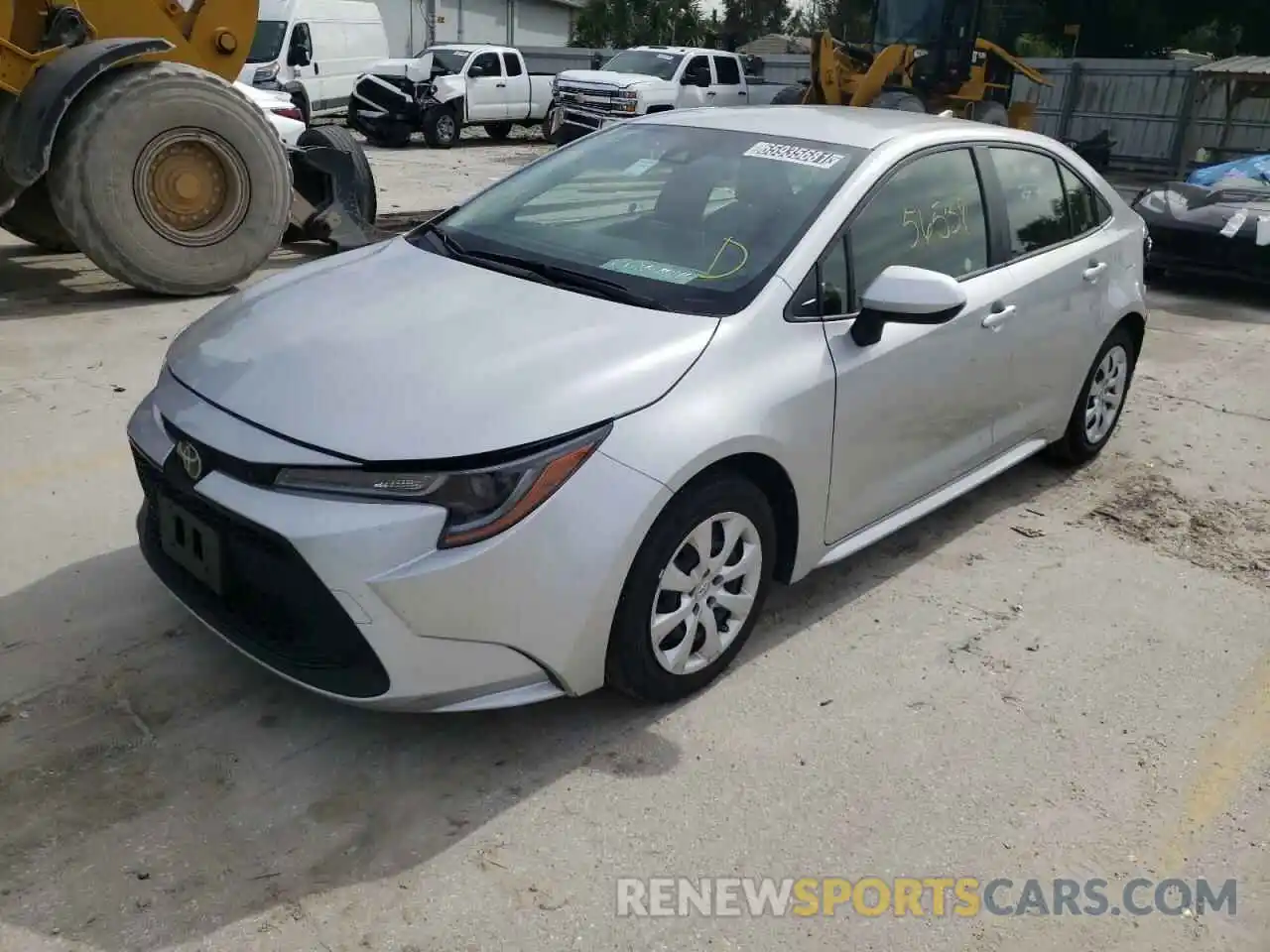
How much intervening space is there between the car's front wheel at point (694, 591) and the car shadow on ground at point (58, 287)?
214 inches

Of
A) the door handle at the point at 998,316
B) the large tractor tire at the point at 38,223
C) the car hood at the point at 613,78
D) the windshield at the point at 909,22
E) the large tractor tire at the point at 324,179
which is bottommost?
the large tractor tire at the point at 38,223

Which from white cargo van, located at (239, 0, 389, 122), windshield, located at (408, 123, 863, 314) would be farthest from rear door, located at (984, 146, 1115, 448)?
white cargo van, located at (239, 0, 389, 122)

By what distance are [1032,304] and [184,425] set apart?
3.12 metres

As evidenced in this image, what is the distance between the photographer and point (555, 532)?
2.65 metres

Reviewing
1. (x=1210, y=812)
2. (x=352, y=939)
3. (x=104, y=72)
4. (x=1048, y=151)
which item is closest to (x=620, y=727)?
(x=352, y=939)

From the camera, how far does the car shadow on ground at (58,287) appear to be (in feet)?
23.1

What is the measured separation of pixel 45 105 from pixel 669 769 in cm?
578

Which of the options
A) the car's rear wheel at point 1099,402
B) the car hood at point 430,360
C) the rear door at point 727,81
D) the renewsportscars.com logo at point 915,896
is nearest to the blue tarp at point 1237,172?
the car's rear wheel at point 1099,402

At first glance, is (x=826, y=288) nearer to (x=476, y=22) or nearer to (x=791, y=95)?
(x=791, y=95)

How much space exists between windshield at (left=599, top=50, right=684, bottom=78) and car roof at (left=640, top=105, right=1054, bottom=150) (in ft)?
56.1

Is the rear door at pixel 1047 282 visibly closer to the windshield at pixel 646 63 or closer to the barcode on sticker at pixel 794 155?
the barcode on sticker at pixel 794 155

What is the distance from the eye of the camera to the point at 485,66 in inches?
826

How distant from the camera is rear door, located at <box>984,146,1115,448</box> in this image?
428cm

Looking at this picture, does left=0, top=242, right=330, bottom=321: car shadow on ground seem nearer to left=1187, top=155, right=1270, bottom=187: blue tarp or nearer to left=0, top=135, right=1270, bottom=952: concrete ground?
left=0, top=135, right=1270, bottom=952: concrete ground
